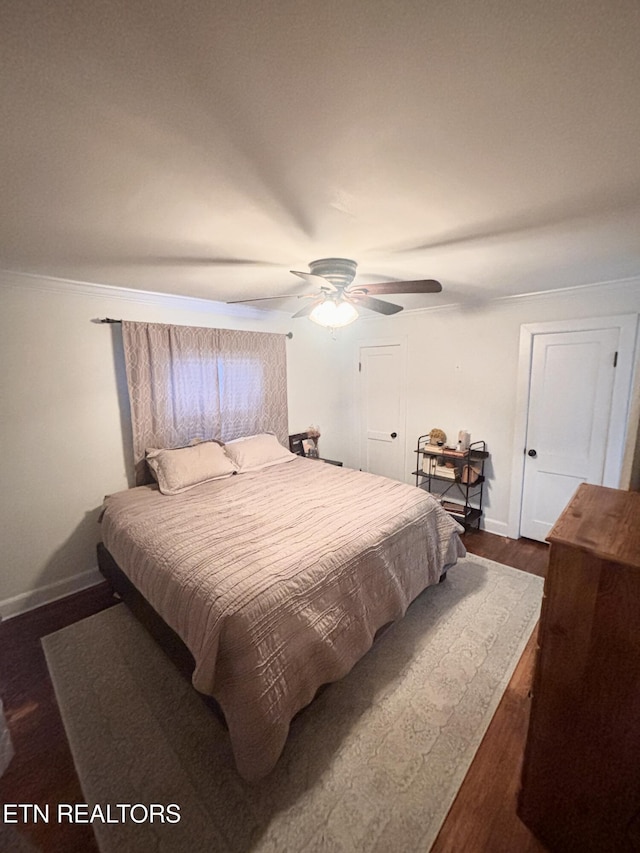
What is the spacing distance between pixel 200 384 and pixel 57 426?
111 centimetres

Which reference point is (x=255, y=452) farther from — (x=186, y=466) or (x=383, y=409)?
(x=383, y=409)

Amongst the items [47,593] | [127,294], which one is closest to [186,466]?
[47,593]

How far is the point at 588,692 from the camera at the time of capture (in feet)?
3.49

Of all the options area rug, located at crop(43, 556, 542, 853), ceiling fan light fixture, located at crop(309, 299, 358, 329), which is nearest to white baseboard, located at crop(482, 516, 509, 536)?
area rug, located at crop(43, 556, 542, 853)

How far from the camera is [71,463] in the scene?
2574 mm

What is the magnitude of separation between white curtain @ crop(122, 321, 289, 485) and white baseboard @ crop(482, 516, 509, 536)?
229 cm

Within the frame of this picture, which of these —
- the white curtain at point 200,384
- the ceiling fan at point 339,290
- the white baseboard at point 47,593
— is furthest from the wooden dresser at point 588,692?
the white baseboard at point 47,593

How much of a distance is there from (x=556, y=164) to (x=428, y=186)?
40cm

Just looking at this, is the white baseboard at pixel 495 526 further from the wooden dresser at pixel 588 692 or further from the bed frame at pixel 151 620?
the bed frame at pixel 151 620

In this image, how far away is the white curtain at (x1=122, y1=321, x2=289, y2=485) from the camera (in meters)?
2.79

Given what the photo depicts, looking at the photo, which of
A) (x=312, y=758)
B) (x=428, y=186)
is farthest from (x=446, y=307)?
(x=312, y=758)

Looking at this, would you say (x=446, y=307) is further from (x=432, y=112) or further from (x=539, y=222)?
(x=432, y=112)

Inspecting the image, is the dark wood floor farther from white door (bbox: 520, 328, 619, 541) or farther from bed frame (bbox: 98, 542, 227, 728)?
white door (bbox: 520, 328, 619, 541)

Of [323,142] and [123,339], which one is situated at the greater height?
[323,142]
